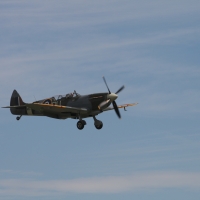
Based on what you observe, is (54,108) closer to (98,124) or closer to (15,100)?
(98,124)

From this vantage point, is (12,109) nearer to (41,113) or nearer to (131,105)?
(41,113)

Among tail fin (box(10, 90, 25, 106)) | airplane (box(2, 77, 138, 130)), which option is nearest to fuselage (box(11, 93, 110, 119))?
airplane (box(2, 77, 138, 130))

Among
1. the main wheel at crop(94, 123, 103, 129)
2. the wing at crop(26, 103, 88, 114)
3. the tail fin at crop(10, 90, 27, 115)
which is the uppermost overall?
the tail fin at crop(10, 90, 27, 115)

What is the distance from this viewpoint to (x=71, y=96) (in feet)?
218

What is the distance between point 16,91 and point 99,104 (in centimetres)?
1485

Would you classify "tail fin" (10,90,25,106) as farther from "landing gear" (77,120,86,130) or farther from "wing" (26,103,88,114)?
"landing gear" (77,120,86,130)

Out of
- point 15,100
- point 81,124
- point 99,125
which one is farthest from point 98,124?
point 15,100

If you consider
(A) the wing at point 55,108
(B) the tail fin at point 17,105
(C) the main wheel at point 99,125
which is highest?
(B) the tail fin at point 17,105

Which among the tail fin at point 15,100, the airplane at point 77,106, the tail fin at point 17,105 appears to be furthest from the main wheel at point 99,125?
the tail fin at point 15,100

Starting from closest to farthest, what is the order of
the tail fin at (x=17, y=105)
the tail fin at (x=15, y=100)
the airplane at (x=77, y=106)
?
the airplane at (x=77, y=106), the tail fin at (x=17, y=105), the tail fin at (x=15, y=100)

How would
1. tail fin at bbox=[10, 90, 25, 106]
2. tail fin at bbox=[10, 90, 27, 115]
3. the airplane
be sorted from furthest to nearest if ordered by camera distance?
tail fin at bbox=[10, 90, 25, 106] < tail fin at bbox=[10, 90, 27, 115] < the airplane

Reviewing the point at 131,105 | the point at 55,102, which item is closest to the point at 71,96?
the point at 55,102

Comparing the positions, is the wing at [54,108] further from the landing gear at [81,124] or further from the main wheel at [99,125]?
the main wheel at [99,125]

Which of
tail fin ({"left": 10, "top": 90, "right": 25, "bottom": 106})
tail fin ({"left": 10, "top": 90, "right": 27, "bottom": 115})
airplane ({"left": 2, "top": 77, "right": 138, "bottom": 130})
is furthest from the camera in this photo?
tail fin ({"left": 10, "top": 90, "right": 25, "bottom": 106})
